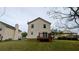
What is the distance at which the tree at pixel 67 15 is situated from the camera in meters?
4.09

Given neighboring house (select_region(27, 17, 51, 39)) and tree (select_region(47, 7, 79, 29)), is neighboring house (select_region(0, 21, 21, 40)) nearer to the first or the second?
neighboring house (select_region(27, 17, 51, 39))

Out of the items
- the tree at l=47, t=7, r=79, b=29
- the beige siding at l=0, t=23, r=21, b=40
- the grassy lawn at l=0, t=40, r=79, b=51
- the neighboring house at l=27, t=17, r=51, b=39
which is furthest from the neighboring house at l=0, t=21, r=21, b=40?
the tree at l=47, t=7, r=79, b=29

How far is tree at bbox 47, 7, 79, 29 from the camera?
4.09 m

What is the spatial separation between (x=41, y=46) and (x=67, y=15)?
0.68 m

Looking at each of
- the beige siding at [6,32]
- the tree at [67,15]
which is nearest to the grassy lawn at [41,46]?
the beige siding at [6,32]

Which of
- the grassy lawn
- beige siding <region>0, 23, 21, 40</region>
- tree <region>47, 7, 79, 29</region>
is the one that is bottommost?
the grassy lawn

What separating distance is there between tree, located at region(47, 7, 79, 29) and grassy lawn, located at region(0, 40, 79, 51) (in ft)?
0.94

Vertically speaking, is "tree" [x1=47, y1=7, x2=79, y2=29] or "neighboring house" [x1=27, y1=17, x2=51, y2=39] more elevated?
"tree" [x1=47, y1=7, x2=79, y2=29]

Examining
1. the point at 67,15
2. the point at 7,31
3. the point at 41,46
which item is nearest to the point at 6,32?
the point at 7,31

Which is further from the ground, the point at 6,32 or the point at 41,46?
the point at 6,32

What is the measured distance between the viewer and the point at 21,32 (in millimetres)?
4102

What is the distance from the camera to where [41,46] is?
4.07 meters

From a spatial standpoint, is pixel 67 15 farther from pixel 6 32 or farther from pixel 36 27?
pixel 6 32
